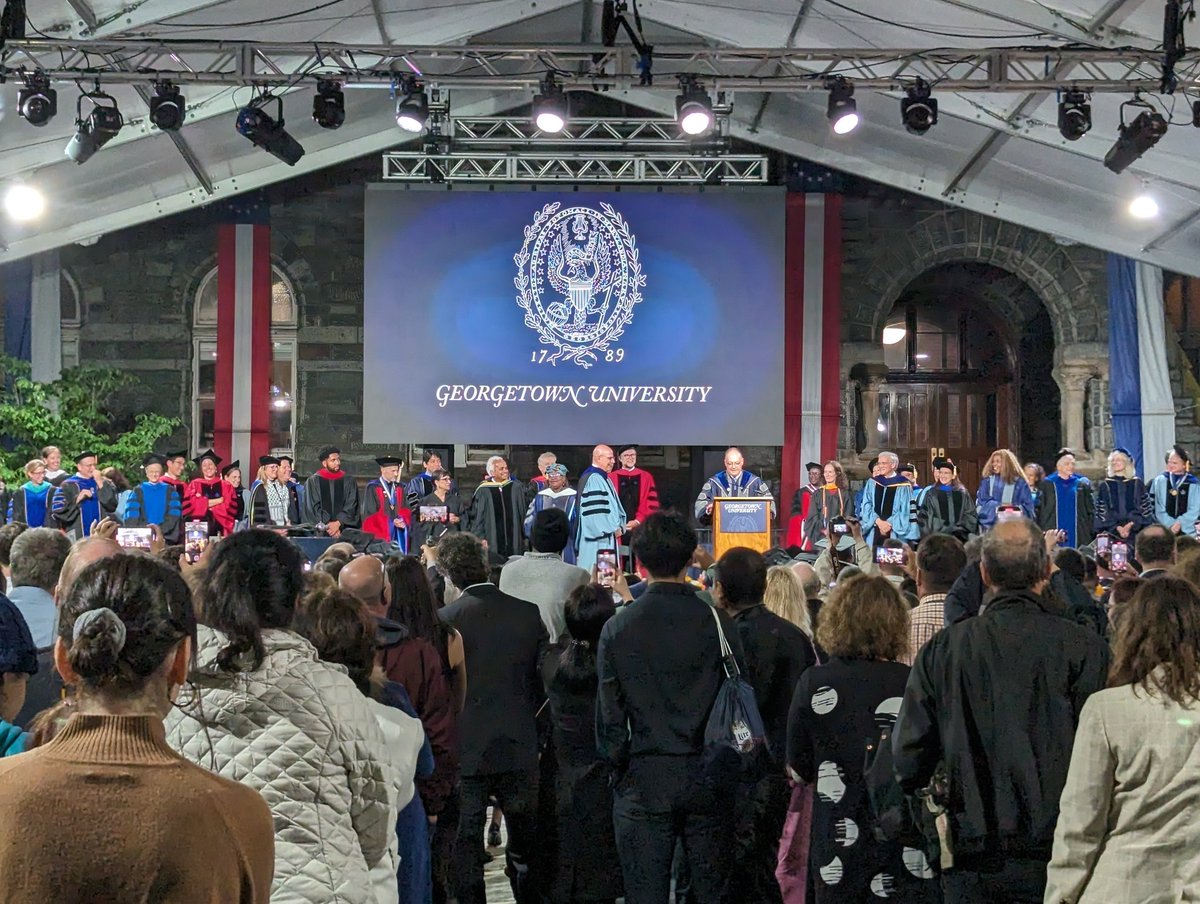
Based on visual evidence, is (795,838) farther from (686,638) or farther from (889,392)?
(889,392)

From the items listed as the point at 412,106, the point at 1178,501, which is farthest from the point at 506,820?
the point at 1178,501

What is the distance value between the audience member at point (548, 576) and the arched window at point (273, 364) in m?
10.7

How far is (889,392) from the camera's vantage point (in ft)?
52.6

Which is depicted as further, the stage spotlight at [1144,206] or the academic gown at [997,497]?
the academic gown at [997,497]

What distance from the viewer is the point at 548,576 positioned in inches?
189

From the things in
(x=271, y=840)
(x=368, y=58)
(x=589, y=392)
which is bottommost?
(x=271, y=840)

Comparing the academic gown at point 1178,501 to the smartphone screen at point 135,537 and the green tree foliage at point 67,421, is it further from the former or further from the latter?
the green tree foliage at point 67,421

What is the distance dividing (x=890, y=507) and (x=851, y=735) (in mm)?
9550

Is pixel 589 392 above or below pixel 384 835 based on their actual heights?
above

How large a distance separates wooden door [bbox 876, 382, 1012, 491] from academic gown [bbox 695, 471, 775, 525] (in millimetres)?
4031

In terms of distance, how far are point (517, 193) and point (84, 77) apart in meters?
5.11

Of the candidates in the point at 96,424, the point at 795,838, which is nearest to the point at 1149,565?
the point at 795,838

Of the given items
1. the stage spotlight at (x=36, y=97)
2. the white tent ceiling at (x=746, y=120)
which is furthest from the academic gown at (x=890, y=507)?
the stage spotlight at (x=36, y=97)

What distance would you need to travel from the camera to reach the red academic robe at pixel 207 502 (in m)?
12.8
